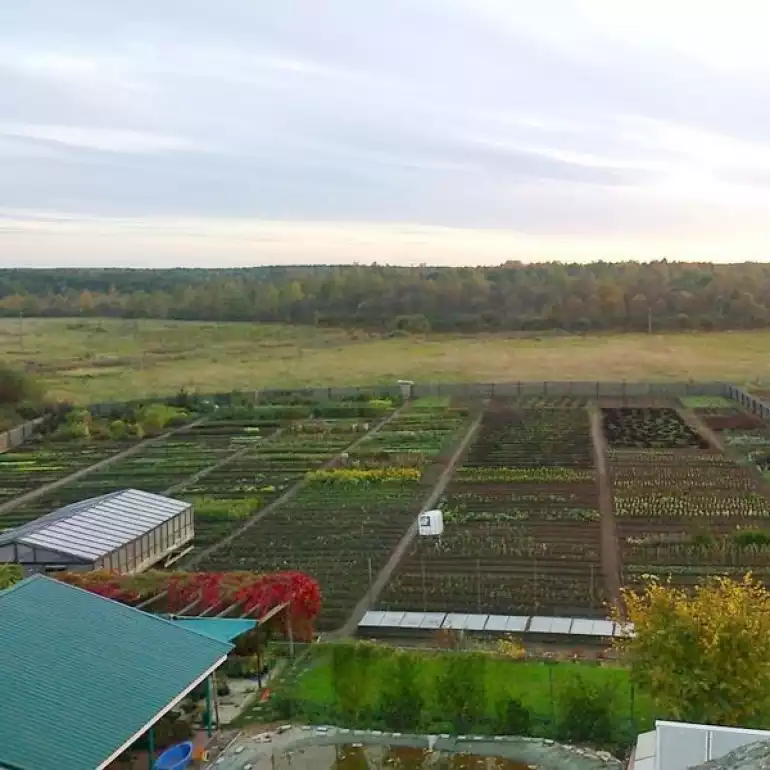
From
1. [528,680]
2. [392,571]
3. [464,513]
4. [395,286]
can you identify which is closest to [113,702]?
[528,680]

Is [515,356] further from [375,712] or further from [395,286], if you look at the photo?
[375,712]

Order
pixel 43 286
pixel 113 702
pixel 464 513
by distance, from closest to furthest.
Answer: pixel 113 702 → pixel 464 513 → pixel 43 286

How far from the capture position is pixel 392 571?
1938 cm

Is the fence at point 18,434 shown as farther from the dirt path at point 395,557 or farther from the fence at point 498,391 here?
the dirt path at point 395,557

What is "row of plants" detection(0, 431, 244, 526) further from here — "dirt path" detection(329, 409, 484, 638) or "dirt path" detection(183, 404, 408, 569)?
"dirt path" detection(329, 409, 484, 638)

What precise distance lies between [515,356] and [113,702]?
49.7 m

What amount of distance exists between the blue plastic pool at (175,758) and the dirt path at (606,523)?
8.84 metres

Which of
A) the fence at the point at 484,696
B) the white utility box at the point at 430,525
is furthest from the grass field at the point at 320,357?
the fence at the point at 484,696

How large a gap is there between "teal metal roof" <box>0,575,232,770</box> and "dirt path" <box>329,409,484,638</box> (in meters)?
5.17

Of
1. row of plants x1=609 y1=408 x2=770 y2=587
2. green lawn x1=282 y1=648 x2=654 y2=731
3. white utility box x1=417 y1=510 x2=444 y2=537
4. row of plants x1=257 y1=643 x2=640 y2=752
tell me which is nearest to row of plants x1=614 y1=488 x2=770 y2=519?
row of plants x1=609 y1=408 x2=770 y2=587

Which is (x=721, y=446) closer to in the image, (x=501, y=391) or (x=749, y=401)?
(x=749, y=401)

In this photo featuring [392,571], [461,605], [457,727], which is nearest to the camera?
[457,727]

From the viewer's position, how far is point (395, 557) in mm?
20375

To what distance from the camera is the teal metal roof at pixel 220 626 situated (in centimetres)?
1245
